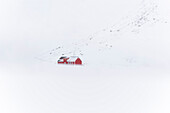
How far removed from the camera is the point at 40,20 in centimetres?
121

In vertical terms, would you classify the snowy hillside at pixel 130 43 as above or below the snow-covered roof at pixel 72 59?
above

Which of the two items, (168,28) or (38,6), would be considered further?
(38,6)

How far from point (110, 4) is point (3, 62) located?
30.3 inches

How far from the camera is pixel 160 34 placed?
1068 mm

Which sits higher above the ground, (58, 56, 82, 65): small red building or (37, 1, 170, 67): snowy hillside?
(37, 1, 170, 67): snowy hillside

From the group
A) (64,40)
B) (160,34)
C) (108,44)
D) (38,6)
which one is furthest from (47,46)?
(160,34)

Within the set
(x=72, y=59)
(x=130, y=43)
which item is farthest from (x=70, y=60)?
(x=130, y=43)

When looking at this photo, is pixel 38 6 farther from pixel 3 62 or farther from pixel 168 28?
pixel 168 28

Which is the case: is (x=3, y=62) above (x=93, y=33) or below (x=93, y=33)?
below

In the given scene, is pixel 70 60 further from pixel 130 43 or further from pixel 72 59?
pixel 130 43

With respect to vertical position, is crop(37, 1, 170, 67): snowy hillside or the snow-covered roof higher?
crop(37, 1, 170, 67): snowy hillside

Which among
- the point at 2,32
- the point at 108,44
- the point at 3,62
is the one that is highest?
the point at 2,32

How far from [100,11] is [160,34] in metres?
0.39

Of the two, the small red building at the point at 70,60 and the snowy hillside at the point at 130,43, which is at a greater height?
the snowy hillside at the point at 130,43
